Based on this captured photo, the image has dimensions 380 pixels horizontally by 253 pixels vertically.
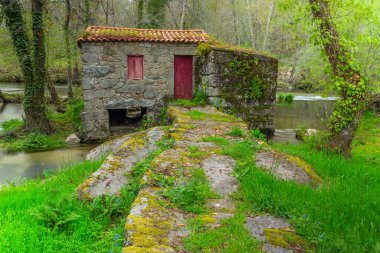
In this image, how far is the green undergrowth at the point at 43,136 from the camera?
12605mm

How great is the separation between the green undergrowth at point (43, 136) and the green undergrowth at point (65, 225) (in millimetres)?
8454

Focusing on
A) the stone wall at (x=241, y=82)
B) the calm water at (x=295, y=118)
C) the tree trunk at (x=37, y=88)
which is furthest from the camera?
the calm water at (x=295, y=118)

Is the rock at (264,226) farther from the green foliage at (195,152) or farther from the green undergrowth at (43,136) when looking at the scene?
the green undergrowth at (43,136)

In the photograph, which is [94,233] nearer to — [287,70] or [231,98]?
[231,98]

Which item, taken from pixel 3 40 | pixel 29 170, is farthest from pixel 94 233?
pixel 3 40

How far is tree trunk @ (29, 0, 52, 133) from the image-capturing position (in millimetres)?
13680

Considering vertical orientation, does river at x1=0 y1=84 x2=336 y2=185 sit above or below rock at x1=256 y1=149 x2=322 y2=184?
below

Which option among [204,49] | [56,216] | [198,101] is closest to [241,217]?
[56,216]

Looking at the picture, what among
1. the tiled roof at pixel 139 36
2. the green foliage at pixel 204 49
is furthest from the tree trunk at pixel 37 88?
the green foliage at pixel 204 49

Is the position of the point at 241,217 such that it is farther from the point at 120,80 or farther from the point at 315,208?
the point at 120,80

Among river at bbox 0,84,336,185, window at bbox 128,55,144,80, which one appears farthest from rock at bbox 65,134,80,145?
window at bbox 128,55,144,80

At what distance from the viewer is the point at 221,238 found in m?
2.96

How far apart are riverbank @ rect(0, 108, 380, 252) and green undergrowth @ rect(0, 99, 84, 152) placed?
26.8 ft

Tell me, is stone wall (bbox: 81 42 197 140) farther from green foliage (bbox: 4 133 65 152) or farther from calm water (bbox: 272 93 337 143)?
calm water (bbox: 272 93 337 143)
